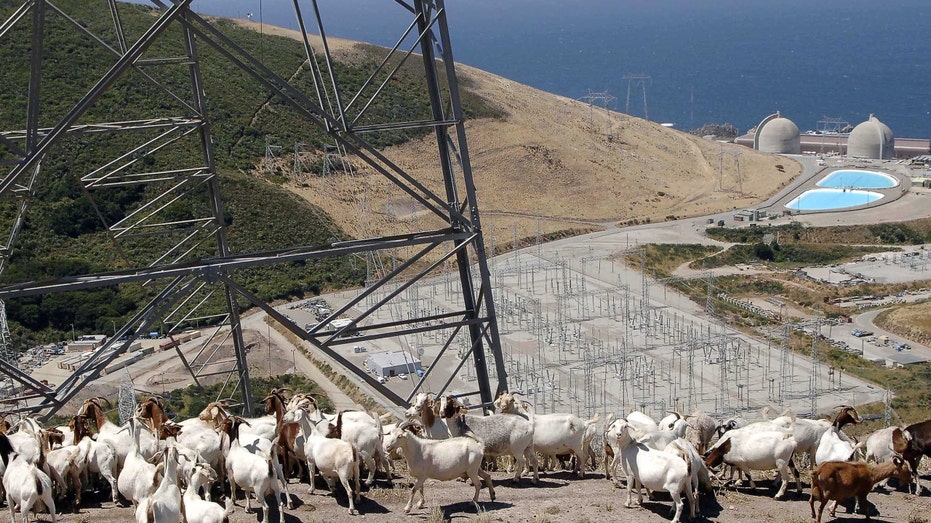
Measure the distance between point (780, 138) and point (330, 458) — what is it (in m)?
106

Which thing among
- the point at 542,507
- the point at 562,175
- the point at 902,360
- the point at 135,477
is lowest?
the point at 902,360

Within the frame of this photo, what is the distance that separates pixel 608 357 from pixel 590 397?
19.1 feet

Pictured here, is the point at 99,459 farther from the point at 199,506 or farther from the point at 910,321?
the point at 910,321

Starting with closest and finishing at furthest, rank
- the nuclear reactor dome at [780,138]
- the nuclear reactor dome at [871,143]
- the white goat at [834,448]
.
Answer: the white goat at [834,448], the nuclear reactor dome at [871,143], the nuclear reactor dome at [780,138]

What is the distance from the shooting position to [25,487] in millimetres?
12570

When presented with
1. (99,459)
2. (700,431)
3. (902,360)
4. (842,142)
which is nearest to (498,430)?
(700,431)

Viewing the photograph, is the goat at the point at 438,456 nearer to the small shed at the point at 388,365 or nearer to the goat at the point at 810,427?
the goat at the point at 810,427

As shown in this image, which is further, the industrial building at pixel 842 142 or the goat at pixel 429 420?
the industrial building at pixel 842 142

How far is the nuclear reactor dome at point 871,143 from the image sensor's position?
350 ft

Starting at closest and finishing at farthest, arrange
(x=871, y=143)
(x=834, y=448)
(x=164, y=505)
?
(x=164, y=505) < (x=834, y=448) < (x=871, y=143)

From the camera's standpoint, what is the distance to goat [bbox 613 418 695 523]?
1311 centimetres

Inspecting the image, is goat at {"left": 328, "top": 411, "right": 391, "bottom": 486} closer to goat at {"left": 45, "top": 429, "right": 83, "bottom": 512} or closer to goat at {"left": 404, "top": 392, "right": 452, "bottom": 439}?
goat at {"left": 404, "top": 392, "right": 452, "bottom": 439}

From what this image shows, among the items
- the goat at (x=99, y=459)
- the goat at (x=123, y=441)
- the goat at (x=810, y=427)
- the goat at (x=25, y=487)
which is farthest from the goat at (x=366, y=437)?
the goat at (x=810, y=427)

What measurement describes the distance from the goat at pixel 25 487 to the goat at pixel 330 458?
311 centimetres
